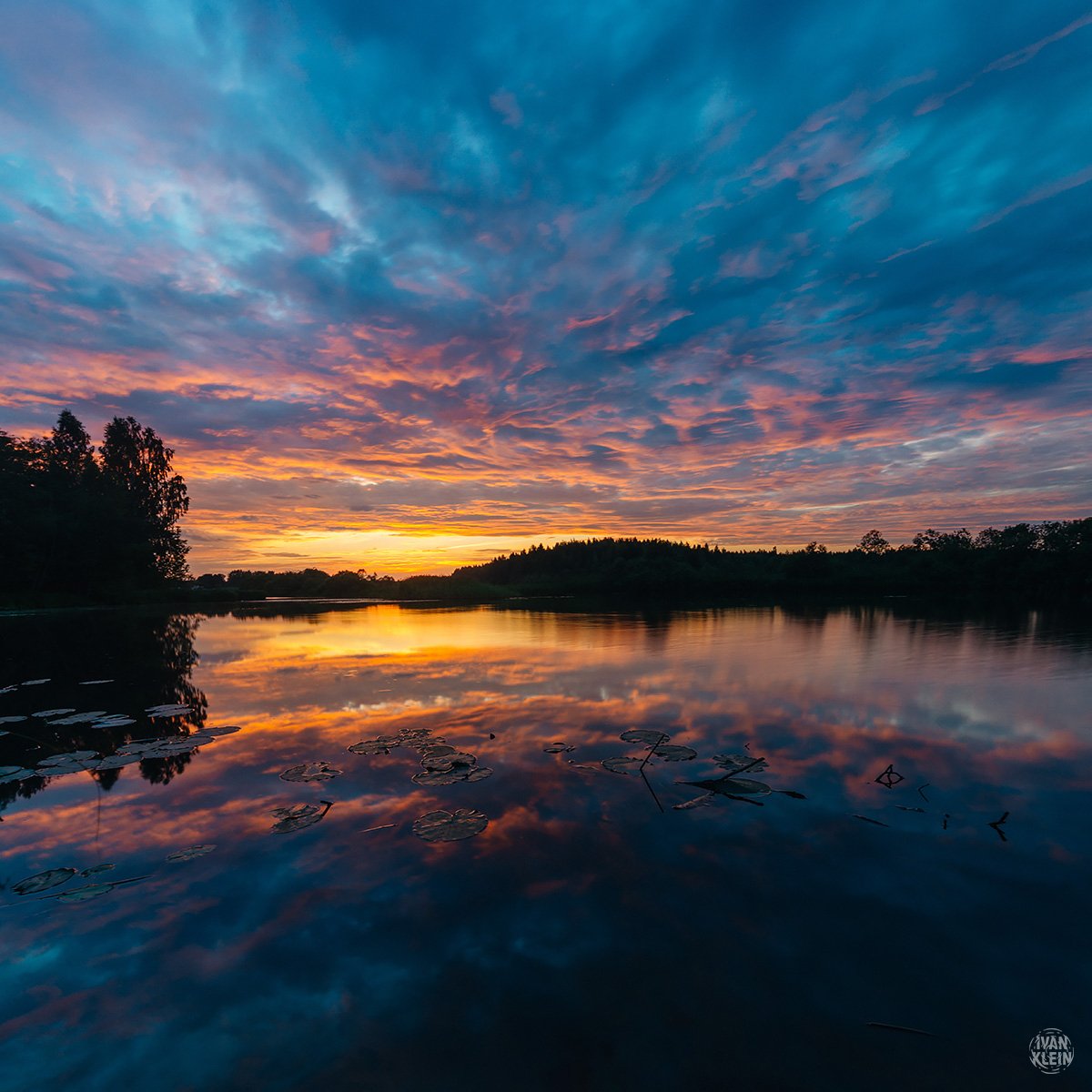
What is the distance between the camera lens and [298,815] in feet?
26.9

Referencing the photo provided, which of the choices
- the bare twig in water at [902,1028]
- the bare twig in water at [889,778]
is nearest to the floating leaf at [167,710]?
the bare twig in water at [902,1028]

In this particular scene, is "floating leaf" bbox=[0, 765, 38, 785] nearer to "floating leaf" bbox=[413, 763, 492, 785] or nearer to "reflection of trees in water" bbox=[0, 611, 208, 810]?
"reflection of trees in water" bbox=[0, 611, 208, 810]

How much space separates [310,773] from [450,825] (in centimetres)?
395

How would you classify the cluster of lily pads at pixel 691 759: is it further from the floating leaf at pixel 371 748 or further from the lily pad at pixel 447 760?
the floating leaf at pixel 371 748

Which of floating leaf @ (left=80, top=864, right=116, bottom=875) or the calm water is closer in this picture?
the calm water

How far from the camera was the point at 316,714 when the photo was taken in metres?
14.7

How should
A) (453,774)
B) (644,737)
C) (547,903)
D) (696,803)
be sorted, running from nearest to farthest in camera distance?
(547,903) < (696,803) < (453,774) < (644,737)

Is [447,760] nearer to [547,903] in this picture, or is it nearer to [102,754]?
[547,903]

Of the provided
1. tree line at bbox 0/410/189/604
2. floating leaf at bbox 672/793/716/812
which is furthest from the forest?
floating leaf at bbox 672/793/716/812

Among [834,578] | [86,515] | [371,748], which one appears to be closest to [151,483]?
[86,515]

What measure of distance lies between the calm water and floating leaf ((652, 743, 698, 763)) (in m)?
0.15

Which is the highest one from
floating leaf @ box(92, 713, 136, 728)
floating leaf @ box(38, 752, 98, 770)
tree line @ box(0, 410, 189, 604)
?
tree line @ box(0, 410, 189, 604)

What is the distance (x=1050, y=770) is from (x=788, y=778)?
569cm

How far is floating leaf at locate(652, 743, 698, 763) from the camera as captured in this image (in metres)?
10.7
